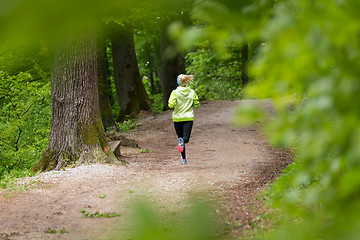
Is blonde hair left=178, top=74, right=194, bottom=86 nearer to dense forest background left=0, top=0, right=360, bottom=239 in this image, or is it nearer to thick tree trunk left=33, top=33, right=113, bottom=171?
thick tree trunk left=33, top=33, right=113, bottom=171

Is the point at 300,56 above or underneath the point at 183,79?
above

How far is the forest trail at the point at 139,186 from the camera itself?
5.57 metres

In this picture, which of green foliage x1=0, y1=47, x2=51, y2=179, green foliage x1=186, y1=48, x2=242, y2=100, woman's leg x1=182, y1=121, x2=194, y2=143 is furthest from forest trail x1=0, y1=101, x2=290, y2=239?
green foliage x1=186, y1=48, x2=242, y2=100

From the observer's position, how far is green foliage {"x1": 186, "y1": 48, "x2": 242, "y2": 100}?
28.3 m

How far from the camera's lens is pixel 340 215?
1168mm

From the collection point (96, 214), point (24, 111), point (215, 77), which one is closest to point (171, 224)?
point (96, 214)

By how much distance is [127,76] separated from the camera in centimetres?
1936

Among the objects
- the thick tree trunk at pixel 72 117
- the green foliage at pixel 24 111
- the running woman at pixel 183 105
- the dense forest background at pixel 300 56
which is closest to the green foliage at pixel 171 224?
the dense forest background at pixel 300 56

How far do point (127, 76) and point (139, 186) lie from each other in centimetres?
1241

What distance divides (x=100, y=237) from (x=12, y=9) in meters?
3.90

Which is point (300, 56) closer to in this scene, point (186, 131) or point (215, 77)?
point (186, 131)

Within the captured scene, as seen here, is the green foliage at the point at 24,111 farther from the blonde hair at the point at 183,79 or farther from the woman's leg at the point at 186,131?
the blonde hair at the point at 183,79

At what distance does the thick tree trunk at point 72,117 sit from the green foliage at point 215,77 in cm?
1867

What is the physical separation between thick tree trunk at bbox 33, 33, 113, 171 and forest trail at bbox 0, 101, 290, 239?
637mm
